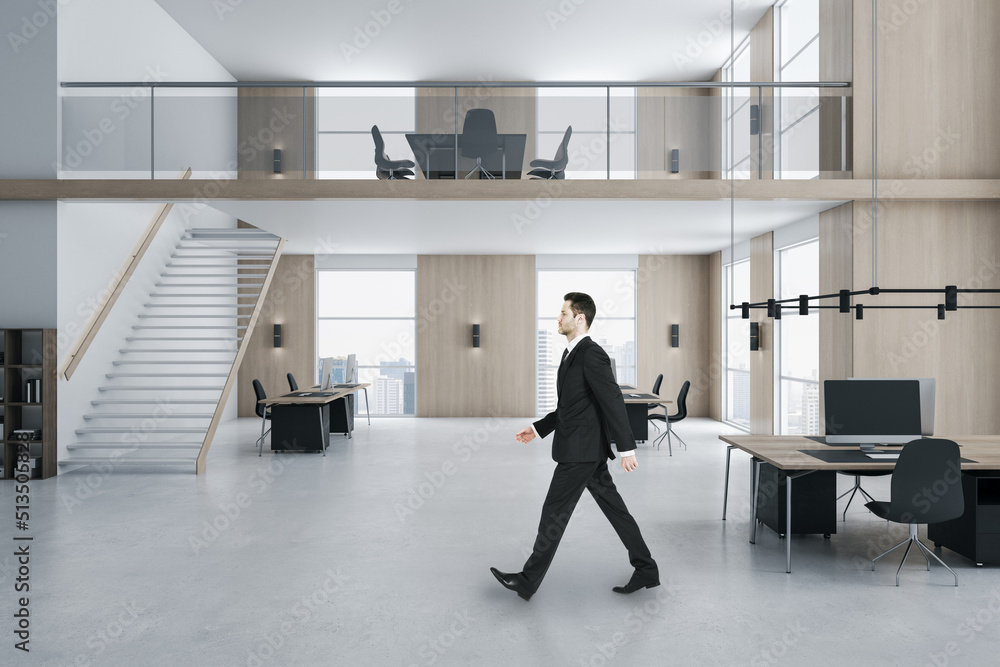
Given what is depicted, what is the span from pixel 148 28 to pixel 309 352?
5.85m

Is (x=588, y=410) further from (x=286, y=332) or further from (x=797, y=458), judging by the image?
(x=286, y=332)

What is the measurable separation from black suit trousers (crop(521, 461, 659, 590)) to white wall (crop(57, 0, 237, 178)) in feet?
18.6

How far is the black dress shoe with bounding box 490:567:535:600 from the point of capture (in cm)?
357

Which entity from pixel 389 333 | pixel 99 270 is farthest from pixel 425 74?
pixel 99 270

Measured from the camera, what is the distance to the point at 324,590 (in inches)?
149

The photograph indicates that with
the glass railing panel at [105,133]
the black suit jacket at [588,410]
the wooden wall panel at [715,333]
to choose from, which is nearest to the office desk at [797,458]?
the black suit jacket at [588,410]

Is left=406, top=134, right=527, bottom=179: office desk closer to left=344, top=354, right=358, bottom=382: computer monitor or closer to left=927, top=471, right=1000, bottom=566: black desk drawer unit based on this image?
left=344, top=354, right=358, bottom=382: computer monitor

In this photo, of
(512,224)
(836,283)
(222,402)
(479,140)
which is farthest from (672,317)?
(222,402)

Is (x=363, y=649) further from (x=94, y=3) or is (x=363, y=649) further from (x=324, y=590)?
(x=94, y=3)

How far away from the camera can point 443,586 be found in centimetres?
384

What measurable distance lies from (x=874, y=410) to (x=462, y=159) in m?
5.02

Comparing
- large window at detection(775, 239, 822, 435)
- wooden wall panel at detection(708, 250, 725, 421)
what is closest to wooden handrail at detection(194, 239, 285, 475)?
large window at detection(775, 239, 822, 435)

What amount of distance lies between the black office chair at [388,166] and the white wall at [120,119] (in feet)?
5.34

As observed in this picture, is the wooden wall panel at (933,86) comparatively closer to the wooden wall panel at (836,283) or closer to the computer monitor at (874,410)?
the wooden wall panel at (836,283)
